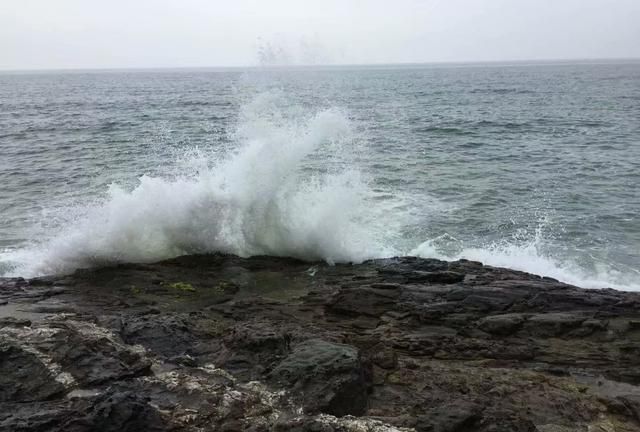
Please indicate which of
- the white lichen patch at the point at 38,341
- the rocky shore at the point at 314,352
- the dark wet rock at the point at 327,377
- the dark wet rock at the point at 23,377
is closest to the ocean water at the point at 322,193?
the rocky shore at the point at 314,352

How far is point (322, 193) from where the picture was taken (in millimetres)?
9406

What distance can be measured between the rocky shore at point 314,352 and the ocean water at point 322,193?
113 centimetres

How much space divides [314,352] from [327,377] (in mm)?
395

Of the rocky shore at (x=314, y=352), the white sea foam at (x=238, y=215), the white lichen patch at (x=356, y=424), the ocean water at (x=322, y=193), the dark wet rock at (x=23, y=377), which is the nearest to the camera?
the white lichen patch at (x=356, y=424)

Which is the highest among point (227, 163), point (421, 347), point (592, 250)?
point (227, 163)

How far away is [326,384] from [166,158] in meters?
15.4

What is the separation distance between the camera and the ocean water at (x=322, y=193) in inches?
328

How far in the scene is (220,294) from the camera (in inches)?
263

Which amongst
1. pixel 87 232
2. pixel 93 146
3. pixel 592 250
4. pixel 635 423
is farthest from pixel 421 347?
pixel 93 146

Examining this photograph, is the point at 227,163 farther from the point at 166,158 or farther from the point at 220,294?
the point at 166,158

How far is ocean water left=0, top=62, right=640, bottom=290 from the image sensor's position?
833 centimetres

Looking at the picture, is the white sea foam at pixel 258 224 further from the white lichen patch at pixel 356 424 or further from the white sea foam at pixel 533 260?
the white lichen patch at pixel 356 424

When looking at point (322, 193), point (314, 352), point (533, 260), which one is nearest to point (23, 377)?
point (314, 352)

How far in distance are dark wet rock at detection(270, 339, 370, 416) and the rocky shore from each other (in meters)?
0.01
